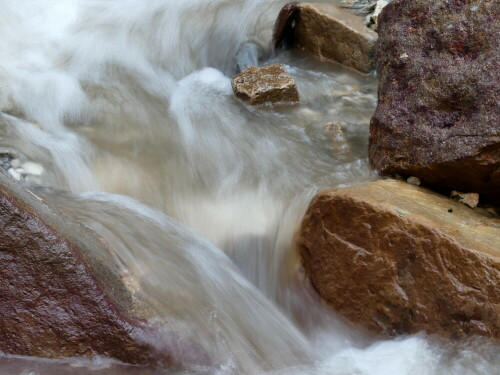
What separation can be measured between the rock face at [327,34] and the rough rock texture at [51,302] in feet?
14.7

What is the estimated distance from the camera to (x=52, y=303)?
2.27 metres

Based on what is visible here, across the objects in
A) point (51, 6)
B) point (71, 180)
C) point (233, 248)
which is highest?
point (51, 6)

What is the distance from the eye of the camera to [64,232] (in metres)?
2.47

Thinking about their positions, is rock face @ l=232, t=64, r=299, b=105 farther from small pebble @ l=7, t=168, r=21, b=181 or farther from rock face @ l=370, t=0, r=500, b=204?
small pebble @ l=7, t=168, r=21, b=181

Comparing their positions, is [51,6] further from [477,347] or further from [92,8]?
[477,347]

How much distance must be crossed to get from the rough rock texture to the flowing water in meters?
A: 0.07

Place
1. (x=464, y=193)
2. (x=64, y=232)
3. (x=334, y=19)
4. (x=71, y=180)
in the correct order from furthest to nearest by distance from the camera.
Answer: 1. (x=334, y=19)
2. (x=71, y=180)
3. (x=464, y=193)
4. (x=64, y=232)

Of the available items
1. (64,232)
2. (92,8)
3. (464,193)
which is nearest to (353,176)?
(464,193)

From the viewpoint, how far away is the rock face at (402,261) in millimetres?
2803

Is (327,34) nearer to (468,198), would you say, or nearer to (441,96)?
(441,96)

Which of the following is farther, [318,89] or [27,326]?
[318,89]

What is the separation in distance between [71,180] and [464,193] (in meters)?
2.75

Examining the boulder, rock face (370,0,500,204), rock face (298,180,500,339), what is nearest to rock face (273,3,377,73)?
rock face (370,0,500,204)

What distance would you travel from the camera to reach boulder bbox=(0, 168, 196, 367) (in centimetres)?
222
